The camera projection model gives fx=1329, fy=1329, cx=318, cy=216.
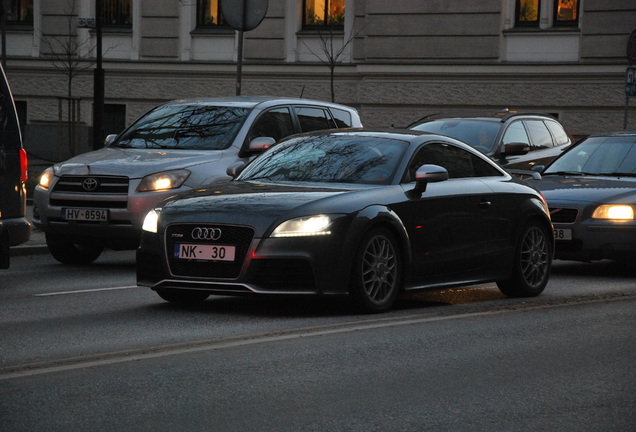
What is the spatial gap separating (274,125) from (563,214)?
10.8 ft

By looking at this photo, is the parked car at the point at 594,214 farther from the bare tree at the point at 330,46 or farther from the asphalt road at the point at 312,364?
the bare tree at the point at 330,46

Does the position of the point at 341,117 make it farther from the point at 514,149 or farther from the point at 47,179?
the point at 47,179

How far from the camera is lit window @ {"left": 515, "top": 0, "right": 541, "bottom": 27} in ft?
101

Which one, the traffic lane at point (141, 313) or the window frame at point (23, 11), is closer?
the traffic lane at point (141, 313)

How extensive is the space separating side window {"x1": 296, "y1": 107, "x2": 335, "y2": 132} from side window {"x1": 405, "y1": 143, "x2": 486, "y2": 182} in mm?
4149

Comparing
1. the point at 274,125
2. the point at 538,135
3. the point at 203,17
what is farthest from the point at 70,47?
the point at 274,125

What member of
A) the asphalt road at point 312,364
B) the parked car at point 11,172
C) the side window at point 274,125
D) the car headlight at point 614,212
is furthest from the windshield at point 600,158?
the parked car at point 11,172

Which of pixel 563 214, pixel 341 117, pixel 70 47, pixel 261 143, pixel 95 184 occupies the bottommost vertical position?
pixel 563 214

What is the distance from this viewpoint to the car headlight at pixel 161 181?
13.1 metres

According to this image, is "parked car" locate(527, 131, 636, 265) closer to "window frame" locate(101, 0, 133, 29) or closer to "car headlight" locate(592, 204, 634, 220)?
"car headlight" locate(592, 204, 634, 220)

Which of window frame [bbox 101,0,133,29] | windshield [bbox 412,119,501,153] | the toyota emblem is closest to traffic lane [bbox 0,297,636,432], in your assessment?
the toyota emblem

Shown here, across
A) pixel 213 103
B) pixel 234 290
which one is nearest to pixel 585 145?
pixel 213 103

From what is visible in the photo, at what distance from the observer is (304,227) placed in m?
9.23

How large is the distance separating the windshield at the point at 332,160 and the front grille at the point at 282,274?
3.64ft
